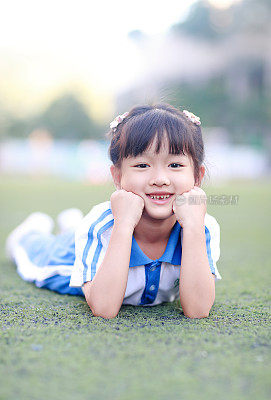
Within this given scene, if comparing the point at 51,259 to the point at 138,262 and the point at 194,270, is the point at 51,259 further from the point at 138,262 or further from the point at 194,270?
the point at 194,270

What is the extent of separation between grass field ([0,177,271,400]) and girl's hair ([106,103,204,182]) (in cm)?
56

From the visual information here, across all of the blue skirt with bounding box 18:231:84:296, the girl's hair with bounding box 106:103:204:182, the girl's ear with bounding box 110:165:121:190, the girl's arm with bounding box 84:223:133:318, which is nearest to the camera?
the girl's arm with bounding box 84:223:133:318

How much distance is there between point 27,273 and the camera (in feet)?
7.43

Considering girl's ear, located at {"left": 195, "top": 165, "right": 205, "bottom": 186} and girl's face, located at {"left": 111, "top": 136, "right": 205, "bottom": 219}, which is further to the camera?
girl's ear, located at {"left": 195, "top": 165, "right": 205, "bottom": 186}

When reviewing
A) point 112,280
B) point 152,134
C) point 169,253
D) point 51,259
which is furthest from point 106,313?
point 51,259

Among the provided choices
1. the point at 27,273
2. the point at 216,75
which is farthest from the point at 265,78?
the point at 27,273

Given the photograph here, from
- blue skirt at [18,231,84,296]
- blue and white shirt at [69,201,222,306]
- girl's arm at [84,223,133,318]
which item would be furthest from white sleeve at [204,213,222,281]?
blue skirt at [18,231,84,296]

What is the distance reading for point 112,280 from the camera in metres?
1.49

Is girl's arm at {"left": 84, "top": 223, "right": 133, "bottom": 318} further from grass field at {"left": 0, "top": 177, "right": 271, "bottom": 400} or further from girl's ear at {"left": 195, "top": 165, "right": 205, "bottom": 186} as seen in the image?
girl's ear at {"left": 195, "top": 165, "right": 205, "bottom": 186}

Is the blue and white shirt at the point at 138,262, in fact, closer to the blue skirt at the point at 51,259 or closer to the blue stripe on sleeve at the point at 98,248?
the blue stripe on sleeve at the point at 98,248

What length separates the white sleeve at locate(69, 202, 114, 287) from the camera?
63.9 inches

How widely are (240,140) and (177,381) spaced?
20.2 m

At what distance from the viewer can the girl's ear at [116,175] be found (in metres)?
1.74

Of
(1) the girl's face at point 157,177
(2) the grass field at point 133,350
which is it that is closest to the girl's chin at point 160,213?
(1) the girl's face at point 157,177
